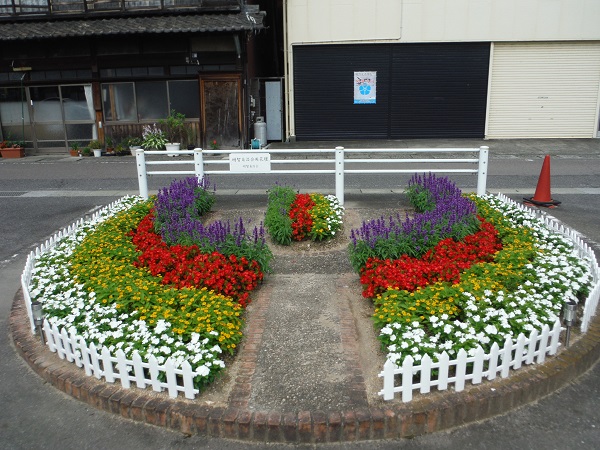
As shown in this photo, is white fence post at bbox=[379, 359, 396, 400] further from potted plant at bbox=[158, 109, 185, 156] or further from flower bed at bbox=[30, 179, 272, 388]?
potted plant at bbox=[158, 109, 185, 156]

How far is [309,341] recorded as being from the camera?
17.5ft

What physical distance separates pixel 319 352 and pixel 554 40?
19002 mm

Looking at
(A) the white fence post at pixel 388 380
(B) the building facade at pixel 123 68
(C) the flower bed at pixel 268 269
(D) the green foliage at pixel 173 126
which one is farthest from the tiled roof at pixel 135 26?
(A) the white fence post at pixel 388 380

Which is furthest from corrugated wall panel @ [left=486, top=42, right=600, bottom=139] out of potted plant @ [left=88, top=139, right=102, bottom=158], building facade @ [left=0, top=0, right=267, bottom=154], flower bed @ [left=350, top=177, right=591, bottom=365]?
flower bed @ [left=350, top=177, right=591, bottom=365]

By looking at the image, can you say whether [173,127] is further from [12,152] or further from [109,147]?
[12,152]

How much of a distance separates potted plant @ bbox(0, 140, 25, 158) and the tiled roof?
375cm

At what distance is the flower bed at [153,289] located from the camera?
15.8 ft

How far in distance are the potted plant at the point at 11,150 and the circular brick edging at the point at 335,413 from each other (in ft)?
57.0

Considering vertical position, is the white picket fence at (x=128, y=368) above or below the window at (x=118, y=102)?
below

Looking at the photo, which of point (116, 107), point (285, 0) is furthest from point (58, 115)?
A: point (285, 0)

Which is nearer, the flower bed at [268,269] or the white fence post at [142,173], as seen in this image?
the flower bed at [268,269]

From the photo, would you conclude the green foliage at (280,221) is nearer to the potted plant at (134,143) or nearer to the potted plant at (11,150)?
the potted plant at (134,143)

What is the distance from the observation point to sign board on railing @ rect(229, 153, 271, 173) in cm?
972

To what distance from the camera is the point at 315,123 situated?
69.2ft
